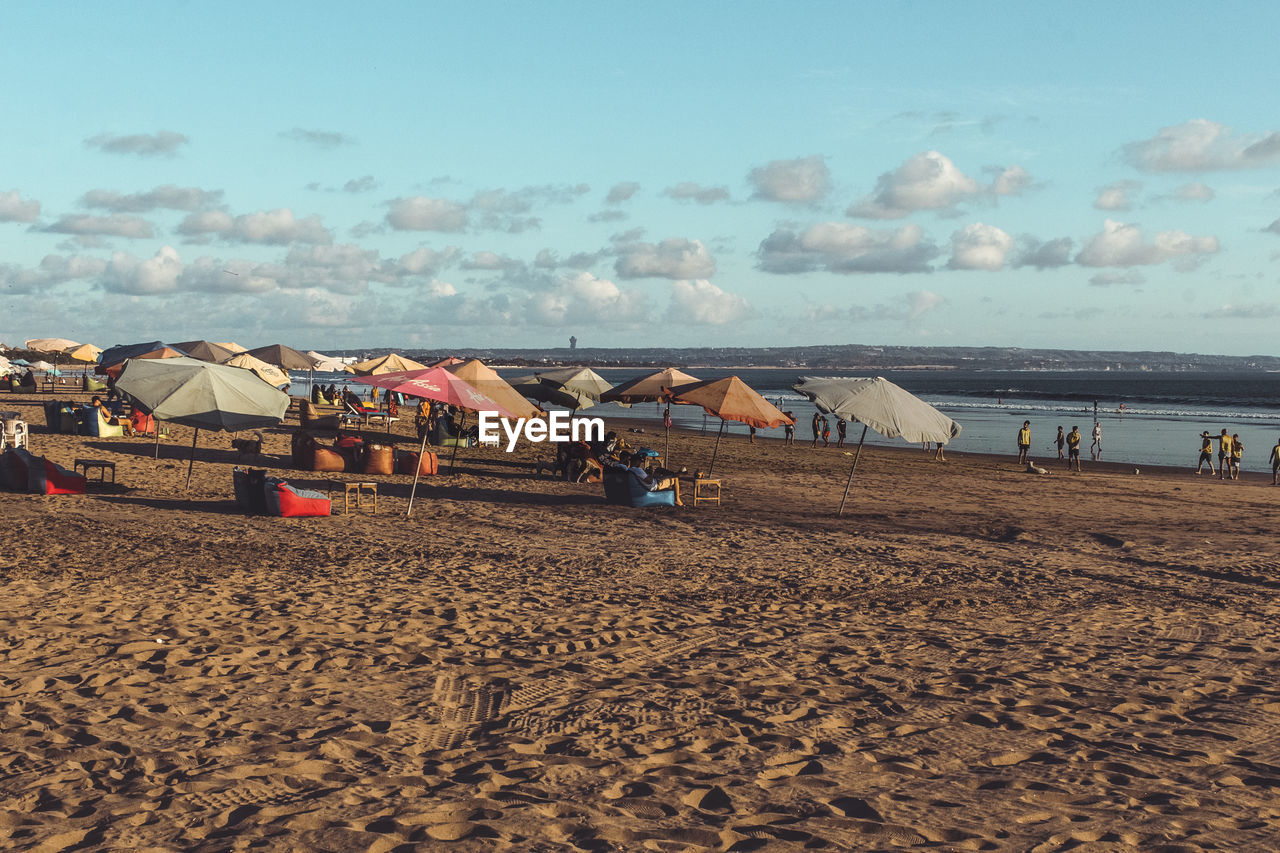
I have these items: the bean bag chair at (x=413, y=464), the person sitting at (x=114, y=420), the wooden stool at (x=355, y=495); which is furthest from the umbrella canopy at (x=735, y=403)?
the person sitting at (x=114, y=420)

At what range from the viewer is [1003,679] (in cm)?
683

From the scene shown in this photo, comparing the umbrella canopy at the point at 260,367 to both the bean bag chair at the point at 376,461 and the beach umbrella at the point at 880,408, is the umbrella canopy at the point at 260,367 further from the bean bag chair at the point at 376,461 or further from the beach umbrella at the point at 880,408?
the beach umbrella at the point at 880,408

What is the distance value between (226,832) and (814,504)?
1345cm

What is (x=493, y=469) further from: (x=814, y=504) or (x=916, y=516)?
(x=916, y=516)

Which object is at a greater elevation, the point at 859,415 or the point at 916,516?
the point at 859,415

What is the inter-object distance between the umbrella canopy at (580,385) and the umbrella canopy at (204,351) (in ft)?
36.2

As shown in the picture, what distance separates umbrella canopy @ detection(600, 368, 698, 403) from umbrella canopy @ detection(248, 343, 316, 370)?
500 inches

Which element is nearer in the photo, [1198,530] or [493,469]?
[1198,530]

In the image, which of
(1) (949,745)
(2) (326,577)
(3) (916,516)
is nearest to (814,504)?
(3) (916,516)

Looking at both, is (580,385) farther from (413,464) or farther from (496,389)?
(496,389)

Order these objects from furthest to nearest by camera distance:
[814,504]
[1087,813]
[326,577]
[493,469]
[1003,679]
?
[493,469] < [814,504] < [326,577] < [1003,679] < [1087,813]

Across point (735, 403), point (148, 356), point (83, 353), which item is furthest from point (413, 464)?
point (83, 353)

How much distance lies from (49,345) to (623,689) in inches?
1736

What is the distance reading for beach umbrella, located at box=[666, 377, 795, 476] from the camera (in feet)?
53.0
